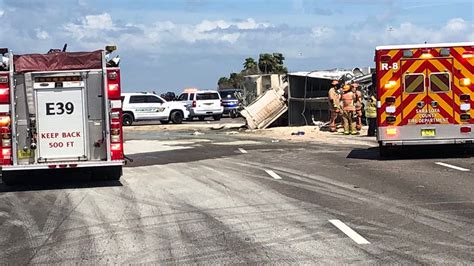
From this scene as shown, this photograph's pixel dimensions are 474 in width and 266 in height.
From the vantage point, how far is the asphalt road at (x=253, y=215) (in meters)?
7.64

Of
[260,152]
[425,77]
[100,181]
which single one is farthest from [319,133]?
[100,181]

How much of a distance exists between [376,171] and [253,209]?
5.39m

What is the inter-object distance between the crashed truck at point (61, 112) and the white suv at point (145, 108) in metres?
25.7

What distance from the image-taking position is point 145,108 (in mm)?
39562

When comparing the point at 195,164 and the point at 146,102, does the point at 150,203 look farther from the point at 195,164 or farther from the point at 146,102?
the point at 146,102

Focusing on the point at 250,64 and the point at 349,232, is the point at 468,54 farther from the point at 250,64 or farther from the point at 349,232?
the point at 250,64

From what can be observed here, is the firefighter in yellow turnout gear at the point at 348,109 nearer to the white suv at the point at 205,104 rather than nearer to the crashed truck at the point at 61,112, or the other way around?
the crashed truck at the point at 61,112

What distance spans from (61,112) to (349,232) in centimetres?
691

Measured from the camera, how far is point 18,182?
1430 centimetres

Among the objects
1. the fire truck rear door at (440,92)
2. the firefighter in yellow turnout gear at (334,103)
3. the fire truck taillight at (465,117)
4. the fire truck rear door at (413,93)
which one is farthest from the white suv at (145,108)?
the fire truck taillight at (465,117)

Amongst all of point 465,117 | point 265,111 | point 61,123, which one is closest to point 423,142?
point 465,117

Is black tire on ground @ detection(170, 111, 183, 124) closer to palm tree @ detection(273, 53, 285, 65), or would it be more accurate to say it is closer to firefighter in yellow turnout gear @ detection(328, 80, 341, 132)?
firefighter in yellow turnout gear @ detection(328, 80, 341, 132)

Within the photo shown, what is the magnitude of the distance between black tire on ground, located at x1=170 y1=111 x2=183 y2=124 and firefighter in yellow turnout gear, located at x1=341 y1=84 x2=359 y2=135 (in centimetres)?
1604

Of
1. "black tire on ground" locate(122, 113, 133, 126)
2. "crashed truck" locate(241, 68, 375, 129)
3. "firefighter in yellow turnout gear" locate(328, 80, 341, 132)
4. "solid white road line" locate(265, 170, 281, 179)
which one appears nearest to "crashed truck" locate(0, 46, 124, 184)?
"solid white road line" locate(265, 170, 281, 179)
